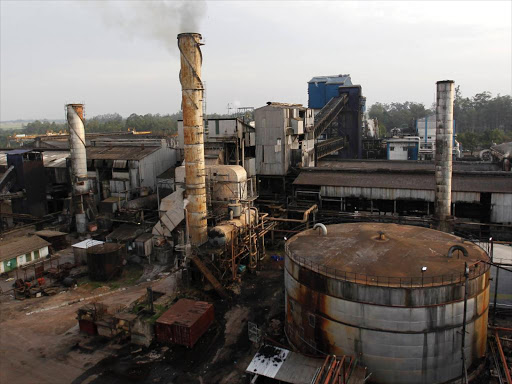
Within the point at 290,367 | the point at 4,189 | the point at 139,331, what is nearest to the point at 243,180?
the point at 139,331

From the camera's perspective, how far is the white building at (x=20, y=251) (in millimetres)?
34219

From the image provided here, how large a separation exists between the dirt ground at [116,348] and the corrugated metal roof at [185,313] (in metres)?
1.35

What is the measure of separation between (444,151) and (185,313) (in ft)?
77.6

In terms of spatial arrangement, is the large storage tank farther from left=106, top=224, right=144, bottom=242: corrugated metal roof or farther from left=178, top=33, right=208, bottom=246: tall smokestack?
left=106, top=224, right=144, bottom=242: corrugated metal roof

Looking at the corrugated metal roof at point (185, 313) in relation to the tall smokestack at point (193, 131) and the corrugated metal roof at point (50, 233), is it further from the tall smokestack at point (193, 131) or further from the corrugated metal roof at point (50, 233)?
the corrugated metal roof at point (50, 233)

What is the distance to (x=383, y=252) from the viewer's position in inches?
842

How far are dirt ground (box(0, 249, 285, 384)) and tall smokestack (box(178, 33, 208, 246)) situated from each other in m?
5.21

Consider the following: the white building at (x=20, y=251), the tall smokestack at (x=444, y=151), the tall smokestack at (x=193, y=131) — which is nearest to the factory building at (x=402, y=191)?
the tall smokestack at (x=444, y=151)

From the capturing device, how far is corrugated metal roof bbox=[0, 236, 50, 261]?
34.6m

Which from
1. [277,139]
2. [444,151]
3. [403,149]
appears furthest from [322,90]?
[444,151]

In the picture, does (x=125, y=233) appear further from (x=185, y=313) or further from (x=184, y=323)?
(x=184, y=323)

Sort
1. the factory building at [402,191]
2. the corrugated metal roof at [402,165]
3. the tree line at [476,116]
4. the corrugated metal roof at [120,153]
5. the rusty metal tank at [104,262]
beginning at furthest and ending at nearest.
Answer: the tree line at [476,116] < the corrugated metal roof at [120,153] < the corrugated metal roof at [402,165] < the factory building at [402,191] < the rusty metal tank at [104,262]

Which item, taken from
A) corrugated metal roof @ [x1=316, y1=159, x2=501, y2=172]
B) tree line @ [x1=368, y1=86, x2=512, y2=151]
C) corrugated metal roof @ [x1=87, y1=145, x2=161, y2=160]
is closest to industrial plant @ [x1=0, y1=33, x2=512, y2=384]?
corrugated metal roof @ [x1=87, y1=145, x2=161, y2=160]

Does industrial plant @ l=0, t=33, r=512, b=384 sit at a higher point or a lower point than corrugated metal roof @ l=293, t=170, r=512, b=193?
lower
